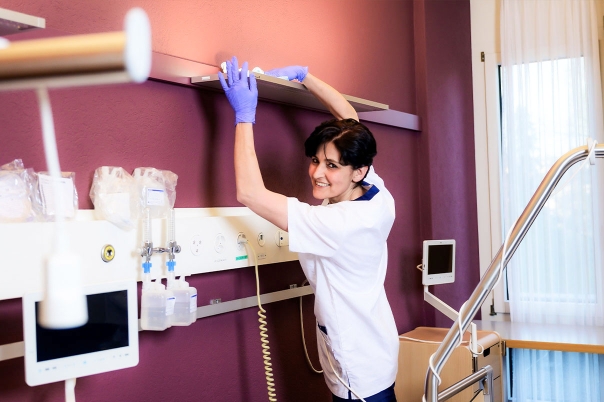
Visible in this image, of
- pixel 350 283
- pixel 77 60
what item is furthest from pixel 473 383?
pixel 77 60

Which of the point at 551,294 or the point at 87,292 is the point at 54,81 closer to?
the point at 87,292

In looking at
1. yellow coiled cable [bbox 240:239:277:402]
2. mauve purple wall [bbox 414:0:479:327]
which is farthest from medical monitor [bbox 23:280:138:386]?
mauve purple wall [bbox 414:0:479:327]

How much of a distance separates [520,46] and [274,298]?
8.22ft

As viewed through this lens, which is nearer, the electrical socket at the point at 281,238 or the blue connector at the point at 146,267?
the blue connector at the point at 146,267

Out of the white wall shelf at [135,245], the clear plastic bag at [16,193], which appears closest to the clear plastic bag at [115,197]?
the white wall shelf at [135,245]

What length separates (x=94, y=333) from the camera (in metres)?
1.45

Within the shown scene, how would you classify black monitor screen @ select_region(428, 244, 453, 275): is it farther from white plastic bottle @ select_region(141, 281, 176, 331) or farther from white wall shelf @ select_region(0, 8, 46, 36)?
white wall shelf @ select_region(0, 8, 46, 36)

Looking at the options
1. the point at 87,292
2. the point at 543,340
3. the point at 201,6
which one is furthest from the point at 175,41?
the point at 543,340

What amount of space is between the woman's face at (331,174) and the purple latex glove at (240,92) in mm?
296

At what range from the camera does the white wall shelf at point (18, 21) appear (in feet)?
3.99

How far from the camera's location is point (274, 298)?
2359mm

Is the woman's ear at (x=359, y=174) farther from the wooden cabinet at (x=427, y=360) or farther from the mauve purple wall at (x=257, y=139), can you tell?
the wooden cabinet at (x=427, y=360)

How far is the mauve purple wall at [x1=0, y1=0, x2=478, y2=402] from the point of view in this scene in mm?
1715

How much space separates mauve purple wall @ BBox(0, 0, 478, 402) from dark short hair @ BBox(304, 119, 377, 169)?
0.91 ft
